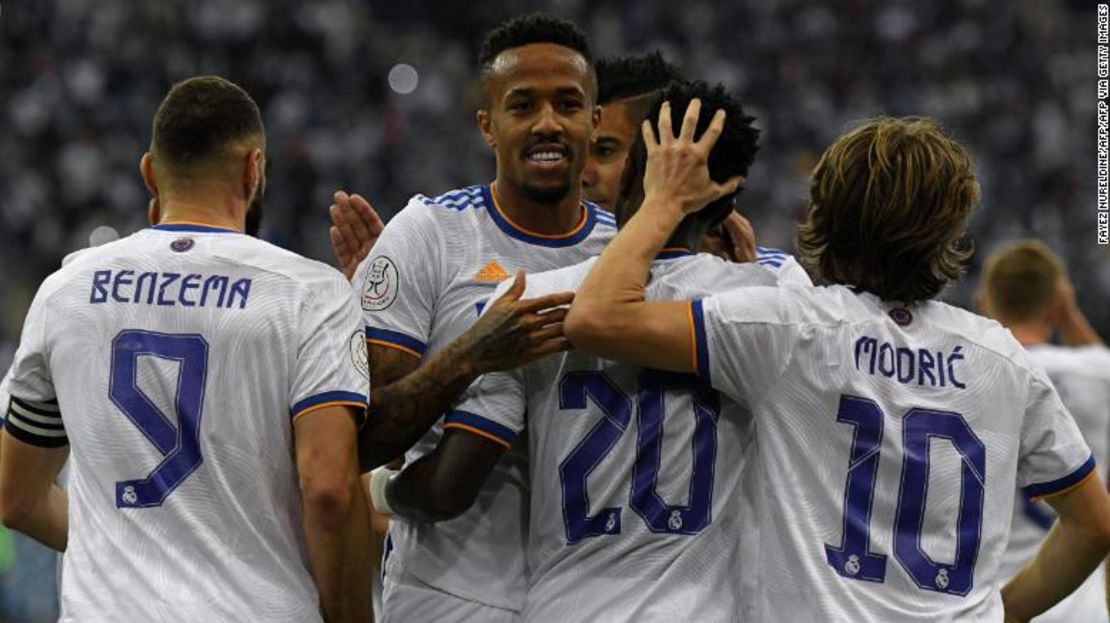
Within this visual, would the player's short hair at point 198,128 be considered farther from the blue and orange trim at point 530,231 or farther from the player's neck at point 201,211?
the blue and orange trim at point 530,231

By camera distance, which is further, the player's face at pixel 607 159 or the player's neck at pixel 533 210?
the player's face at pixel 607 159

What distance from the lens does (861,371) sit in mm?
3852

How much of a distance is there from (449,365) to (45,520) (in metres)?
1.32

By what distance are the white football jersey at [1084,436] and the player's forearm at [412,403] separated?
154 inches

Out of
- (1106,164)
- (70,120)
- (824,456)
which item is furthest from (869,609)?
(70,120)

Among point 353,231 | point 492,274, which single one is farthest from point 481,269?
point 353,231

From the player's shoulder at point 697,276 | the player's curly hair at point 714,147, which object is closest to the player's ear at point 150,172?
the player's curly hair at point 714,147

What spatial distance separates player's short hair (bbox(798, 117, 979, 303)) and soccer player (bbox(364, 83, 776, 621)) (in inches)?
9.5

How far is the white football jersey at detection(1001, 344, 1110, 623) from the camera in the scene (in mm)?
7266

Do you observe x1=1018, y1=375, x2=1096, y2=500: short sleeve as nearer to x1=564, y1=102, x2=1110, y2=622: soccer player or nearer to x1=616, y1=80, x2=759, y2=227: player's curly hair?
x1=564, y1=102, x2=1110, y2=622: soccer player

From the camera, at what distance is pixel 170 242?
4.16 m

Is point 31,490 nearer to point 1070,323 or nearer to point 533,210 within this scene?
point 533,210

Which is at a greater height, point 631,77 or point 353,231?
point 631,77

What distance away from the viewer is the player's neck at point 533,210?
15.5 feet
